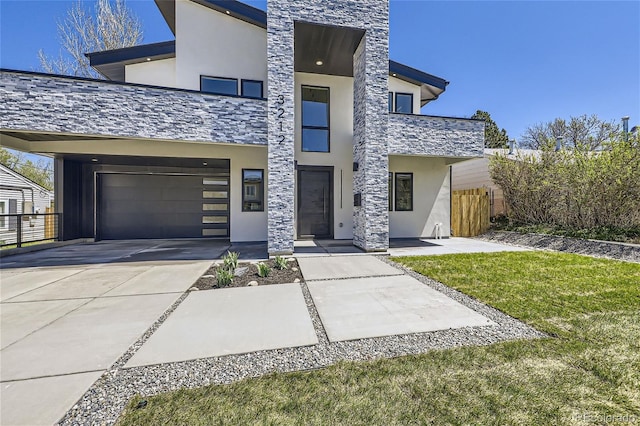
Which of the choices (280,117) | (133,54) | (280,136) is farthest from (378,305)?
(133,54)

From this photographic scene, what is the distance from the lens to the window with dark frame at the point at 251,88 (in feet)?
29.7

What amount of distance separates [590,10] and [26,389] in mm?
15927

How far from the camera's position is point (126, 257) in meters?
6.91

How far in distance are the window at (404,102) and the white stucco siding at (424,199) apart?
6.54 ft

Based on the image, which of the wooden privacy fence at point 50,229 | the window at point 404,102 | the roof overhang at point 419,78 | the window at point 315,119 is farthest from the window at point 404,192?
the wooden privacy fence at point 50,229

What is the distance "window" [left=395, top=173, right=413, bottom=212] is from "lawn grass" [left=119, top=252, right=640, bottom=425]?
24.1ft

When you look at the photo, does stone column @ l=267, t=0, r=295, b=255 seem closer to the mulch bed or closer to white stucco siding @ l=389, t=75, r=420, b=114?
the mulch bed

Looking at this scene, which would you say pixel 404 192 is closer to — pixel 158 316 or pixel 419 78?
pixel 419 78

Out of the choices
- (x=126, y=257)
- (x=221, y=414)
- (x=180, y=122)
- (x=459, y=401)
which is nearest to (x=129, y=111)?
(x=180, y=122)

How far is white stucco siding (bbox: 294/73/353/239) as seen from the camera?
9531 mm

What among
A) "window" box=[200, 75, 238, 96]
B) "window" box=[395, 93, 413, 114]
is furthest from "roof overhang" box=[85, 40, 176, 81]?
"window" box=[395, 93, 413, 114]

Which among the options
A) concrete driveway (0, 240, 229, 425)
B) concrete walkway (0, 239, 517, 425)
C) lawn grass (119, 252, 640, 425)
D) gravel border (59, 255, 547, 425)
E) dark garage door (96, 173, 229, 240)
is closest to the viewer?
lawn grass (119, 252, 640, 425)

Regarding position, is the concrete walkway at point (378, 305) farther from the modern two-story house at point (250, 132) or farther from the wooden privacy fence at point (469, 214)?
the wooden privacy fence at point (469, 214)

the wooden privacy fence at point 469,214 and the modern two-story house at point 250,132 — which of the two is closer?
the modern two-story house at point 250,132
